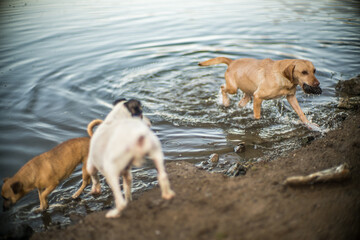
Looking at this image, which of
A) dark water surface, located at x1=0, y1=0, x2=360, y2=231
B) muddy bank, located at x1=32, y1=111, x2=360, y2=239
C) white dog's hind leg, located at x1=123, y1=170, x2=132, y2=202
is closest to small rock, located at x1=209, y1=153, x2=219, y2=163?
dark water surface, located at x1=0, y1=0, x2=360, y2=231

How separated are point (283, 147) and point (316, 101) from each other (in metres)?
2.76

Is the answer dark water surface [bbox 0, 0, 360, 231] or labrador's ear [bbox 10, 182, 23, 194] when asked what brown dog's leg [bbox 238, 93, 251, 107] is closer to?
dark water surface [bbox 0, 0, 360, 231]

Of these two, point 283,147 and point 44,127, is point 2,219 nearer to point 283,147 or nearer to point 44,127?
point 44,127

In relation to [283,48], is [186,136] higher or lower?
lower

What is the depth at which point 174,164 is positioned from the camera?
215 inches

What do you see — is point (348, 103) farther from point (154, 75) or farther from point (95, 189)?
point (95, 189)

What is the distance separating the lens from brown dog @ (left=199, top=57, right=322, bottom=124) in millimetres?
6039

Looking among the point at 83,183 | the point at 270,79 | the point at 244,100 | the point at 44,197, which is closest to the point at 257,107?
the point at 270,79

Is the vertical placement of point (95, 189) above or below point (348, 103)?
below

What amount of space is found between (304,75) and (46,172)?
505cm

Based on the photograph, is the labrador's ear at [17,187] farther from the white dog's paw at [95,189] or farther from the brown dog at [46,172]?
the white dog's paw at [95,189]

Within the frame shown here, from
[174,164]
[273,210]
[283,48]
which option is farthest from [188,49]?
[273,210]

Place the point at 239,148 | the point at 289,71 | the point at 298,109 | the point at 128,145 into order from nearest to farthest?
the point at 128,145, the point at 239,148, the point at 289,71, the point at 298,109

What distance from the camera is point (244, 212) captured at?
330 centimetres
